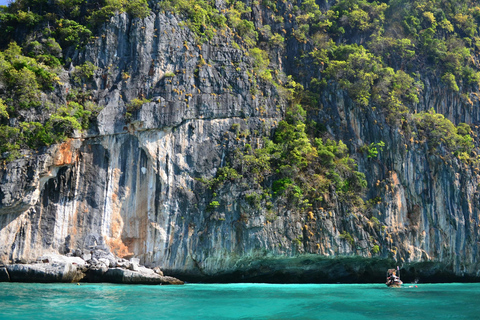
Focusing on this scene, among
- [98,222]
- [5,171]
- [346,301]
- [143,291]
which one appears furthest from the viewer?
[98,222]

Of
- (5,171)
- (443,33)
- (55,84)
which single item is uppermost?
(443,33)

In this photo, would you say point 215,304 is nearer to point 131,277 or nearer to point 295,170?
point 131,277

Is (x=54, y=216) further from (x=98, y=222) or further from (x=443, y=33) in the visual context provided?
(x=443, y=33)

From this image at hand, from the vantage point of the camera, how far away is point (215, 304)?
13719 mm

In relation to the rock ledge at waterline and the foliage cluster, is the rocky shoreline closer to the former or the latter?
the rock ledge at waterline

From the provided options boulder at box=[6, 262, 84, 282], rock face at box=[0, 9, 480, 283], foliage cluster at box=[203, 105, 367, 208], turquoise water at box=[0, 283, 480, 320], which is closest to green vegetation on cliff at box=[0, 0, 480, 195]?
foliage cluster at box=[203, 105, 367, 208]

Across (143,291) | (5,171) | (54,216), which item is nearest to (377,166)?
(143,291)

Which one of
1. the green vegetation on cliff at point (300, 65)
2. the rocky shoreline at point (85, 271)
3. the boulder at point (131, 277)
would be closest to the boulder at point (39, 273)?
the rocky shoreline at point (85, 271)

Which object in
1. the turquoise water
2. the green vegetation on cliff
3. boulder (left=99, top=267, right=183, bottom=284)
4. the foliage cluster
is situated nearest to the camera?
the turquoise water

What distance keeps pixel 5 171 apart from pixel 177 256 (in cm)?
882

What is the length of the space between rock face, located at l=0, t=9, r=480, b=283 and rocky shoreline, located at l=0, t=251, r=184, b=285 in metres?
0.06

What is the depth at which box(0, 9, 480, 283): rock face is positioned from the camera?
20797 mm

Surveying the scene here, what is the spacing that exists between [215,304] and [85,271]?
8712 millimetres

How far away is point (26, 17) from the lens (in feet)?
83.5
